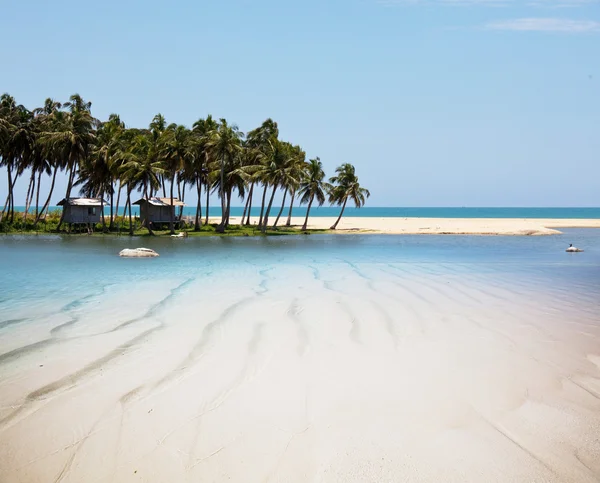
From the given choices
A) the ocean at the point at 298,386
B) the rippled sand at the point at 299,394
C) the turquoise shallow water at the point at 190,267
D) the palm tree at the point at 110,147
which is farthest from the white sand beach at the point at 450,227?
the rippled sand at the point at 299,394

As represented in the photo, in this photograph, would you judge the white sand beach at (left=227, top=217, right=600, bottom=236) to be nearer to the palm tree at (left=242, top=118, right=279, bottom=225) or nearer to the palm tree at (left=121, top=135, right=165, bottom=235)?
the palm tree at (left=242, top=118, right=279, bottom=225)

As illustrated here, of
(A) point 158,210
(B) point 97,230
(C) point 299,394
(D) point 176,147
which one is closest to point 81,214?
(B) point 97,230

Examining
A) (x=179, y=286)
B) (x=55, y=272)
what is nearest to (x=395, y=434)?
(x=179, y=286)

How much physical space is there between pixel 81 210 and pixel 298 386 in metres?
49.8

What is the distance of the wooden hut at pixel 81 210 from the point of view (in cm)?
5025

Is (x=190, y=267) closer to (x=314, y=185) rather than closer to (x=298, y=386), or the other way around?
(x=298, y=386)

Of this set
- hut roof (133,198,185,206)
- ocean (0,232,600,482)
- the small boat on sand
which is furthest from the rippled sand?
hut roof (133,198,185,206)

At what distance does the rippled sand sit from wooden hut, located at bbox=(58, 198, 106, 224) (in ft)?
138

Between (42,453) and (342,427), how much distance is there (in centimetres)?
284

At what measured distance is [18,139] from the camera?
48.0 meters

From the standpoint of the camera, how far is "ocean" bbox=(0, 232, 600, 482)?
14.9 ft

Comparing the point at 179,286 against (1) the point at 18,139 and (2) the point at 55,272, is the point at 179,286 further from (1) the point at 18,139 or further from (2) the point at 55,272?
(1) the point at 18,139

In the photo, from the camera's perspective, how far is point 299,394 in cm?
619

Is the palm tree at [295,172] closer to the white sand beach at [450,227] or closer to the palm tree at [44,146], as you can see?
the white sand beach at [450,227]
